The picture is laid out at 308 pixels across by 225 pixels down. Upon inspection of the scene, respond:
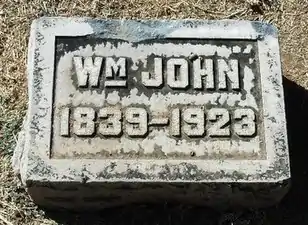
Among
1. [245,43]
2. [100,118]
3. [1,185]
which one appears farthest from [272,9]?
[1,185]

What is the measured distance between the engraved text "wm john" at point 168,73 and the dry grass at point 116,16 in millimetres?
566

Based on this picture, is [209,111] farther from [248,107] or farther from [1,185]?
[1,185]

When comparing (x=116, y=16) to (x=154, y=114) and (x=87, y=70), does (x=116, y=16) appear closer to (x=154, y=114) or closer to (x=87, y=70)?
(x=87, y=70)

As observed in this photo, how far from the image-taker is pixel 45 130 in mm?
2844

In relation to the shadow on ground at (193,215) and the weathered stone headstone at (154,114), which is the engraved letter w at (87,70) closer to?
the weathered stone headstone at (154,114)

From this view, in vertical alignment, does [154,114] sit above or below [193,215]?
above

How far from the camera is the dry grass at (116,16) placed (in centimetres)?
343

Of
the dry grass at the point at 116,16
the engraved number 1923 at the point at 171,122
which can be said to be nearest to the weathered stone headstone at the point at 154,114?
the engraved number 1923 at the point at 171,122

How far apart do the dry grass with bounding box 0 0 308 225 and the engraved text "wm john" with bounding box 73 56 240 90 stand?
1.86 feet

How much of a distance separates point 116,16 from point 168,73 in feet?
2.68

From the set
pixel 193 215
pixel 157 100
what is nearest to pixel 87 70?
pixel 157 100

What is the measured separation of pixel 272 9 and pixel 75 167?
147 cm

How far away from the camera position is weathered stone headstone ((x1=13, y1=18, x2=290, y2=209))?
2.83 meters

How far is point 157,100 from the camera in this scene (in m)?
2.93
